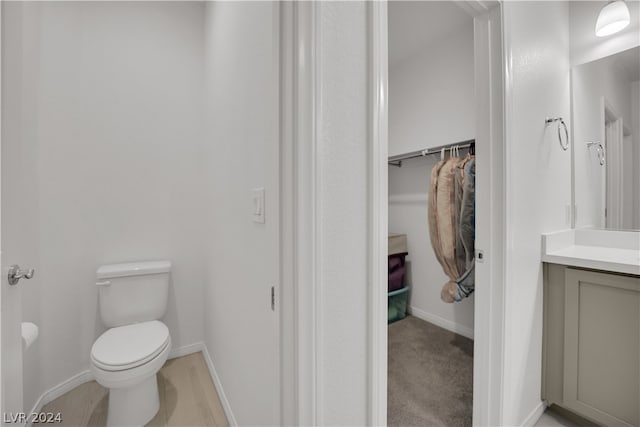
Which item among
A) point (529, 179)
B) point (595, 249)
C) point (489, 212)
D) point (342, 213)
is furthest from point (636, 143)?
point (342, 213)

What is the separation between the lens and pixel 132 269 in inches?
68.7

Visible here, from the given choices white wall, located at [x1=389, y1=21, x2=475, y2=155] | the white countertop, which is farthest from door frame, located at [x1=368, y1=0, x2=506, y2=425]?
white wall, located at [x1=389, y1=21, x2=475, y2=155]

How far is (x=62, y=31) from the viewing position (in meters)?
1.65

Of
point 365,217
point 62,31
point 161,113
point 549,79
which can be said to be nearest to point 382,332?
point 365,217

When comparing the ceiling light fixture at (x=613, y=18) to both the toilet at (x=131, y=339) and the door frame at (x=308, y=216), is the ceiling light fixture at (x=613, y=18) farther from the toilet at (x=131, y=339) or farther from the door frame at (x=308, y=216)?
the toilet at (x=131, y=339)

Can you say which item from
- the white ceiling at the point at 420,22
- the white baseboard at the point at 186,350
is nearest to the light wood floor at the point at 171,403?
the white baseboard at the point at 186,350

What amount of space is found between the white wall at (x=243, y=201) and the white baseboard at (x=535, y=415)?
1.39 m

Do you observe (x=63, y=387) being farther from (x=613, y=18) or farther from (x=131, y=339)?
(x=613, y=18)

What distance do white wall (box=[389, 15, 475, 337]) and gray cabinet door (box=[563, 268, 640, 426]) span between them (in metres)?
0.91

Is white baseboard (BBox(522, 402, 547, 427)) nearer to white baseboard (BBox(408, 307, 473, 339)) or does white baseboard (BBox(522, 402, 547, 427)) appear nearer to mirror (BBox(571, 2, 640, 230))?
white baseboard (BBox(408, 307, 473, 339))

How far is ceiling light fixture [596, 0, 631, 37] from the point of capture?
1483 millimetres

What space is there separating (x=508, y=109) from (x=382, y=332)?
3.72ft

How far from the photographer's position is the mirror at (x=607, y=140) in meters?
1.53

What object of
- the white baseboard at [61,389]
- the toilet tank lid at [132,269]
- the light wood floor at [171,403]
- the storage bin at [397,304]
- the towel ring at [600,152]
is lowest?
the light wood floor at [171,403]
